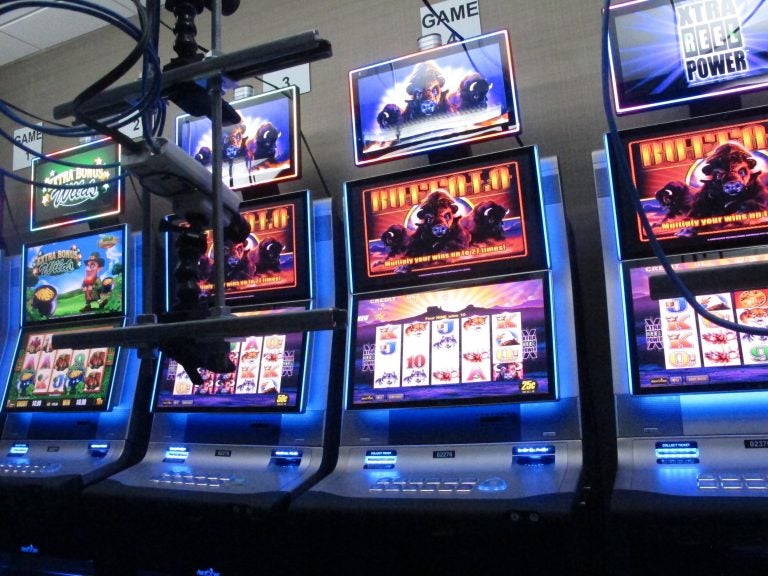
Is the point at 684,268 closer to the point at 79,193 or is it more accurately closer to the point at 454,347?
the point at 454,347

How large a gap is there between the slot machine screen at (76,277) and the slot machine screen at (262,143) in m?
0.71

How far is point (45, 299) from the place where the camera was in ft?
11.8

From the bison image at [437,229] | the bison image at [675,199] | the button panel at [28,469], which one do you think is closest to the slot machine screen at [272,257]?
the bison image at [437,229]

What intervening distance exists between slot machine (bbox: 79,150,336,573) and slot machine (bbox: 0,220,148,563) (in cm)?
23

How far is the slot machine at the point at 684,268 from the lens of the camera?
196cm

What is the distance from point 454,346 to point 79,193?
255cm

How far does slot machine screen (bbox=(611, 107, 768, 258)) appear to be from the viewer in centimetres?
224

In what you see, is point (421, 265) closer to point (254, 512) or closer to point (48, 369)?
point (254, 512)

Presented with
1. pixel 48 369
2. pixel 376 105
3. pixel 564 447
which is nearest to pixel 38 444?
pixel 48 369

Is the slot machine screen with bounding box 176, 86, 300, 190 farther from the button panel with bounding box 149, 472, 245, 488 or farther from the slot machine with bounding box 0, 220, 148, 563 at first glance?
the button panel with bounding box 149, 472, 245, 488

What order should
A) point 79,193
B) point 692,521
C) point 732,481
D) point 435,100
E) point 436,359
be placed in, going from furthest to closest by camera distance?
point 79,193 < point 435,100 < point 436,359 < point 732,481 < point 692,521

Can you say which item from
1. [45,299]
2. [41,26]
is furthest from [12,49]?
[45,299]

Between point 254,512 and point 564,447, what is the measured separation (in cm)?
107

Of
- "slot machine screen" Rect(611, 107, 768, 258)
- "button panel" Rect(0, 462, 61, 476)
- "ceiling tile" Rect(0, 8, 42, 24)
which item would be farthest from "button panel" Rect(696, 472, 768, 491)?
"ceiling tile" Rect(0, 8, 42, 24)
